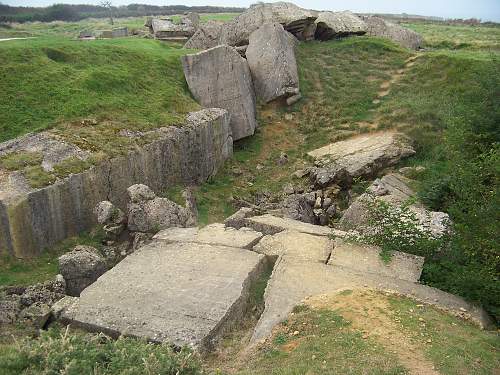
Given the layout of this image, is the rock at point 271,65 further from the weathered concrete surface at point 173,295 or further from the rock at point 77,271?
the rock at point 77,271

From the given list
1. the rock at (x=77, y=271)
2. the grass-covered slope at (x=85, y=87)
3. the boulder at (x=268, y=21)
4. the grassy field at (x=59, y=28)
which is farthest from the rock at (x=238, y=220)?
the grassy field at (x=59, y=28)

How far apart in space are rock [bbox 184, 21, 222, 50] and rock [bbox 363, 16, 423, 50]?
8434 mm

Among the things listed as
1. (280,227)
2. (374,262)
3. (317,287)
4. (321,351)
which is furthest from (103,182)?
(321,351)

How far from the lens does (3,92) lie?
43.1 ft

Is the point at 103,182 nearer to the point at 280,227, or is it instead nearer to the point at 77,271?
the point at 77,271

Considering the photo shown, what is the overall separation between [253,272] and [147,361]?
3.96 meters

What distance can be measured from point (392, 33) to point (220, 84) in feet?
44.2

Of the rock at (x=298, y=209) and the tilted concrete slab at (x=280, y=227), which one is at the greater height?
the tilted concrete slab at (x=280, y=227)

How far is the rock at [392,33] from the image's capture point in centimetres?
2639

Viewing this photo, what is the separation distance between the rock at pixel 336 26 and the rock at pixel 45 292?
63.8ft

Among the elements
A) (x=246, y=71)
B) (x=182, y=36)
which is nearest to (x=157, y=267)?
(x=246, y=71)

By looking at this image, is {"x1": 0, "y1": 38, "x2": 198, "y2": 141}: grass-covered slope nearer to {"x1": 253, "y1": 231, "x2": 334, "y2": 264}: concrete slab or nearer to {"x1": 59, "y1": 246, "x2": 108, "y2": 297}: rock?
{"x1": 59, "y1": 246, "x2": 108, "y2": 297}: rock

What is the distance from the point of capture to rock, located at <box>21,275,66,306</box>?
8.77 m

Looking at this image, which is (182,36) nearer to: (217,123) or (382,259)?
(217,123)
